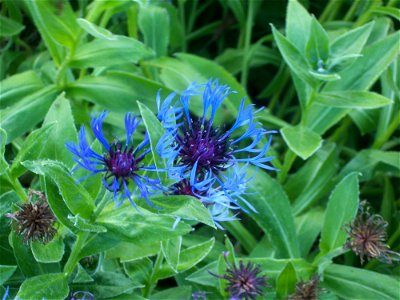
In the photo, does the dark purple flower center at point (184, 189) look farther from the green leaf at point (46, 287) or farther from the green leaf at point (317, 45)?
the green leaf at point (317, 45)

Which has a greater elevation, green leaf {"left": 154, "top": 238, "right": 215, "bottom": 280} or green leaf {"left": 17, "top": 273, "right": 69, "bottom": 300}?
green leaf {"left": 17, "top": 273, "right": 69, "bottom": 300}

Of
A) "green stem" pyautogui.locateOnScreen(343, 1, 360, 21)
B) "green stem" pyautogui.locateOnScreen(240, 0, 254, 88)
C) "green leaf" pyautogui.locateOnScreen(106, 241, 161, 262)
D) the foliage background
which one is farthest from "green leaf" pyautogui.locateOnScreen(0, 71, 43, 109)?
"green stem" pyautogui.locateOnScreen(343, 1, 360, 21)

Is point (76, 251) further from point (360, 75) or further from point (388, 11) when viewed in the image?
point (388, 11)

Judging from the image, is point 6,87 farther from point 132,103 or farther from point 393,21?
point 393,21

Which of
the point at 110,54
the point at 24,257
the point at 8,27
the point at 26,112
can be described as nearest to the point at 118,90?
the point at 110,54

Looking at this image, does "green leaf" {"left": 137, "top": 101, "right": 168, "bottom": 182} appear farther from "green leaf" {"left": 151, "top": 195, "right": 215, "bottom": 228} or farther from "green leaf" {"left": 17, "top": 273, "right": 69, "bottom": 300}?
"green leaf" {"left": 17, "top": 273, "right": 69, "bottom": 300}

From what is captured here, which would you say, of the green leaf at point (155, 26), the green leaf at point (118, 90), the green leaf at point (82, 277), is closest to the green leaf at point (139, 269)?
the green leaf at point (82, 277)
